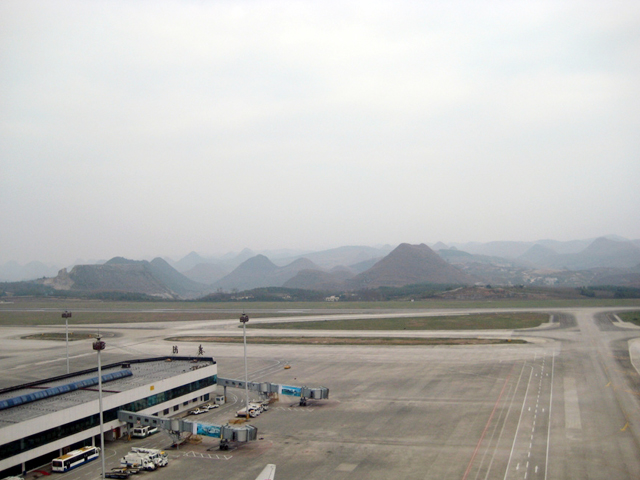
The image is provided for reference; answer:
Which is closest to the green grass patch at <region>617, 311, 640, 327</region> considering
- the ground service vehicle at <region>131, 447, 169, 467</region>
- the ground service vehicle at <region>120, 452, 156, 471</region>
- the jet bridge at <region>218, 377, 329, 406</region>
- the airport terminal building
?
the jet bridge at <region>218, 377, 329, 406</region>

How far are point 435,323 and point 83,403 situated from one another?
89282 millimetres

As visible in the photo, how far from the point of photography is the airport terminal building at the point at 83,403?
36.9 m

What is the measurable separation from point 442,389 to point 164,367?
32928mm

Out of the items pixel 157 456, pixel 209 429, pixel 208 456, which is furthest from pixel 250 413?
pixel 157 456

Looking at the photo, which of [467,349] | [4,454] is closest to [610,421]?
[467,349]

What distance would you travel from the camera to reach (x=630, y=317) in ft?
386

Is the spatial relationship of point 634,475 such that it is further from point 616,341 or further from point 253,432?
point 616,341

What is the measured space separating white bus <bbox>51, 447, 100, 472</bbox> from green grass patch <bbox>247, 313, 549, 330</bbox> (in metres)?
77.3

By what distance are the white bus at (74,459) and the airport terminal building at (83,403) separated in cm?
122

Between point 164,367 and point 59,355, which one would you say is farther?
point 59,355

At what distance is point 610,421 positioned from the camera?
145 feet

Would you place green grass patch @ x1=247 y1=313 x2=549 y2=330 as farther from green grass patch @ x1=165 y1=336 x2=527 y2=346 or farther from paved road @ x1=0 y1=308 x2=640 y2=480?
paved road @ x1=0 y1=308 x2=640 y2=480

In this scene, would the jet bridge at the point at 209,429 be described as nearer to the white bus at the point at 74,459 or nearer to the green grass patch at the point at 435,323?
the white bus at the point at 74,459

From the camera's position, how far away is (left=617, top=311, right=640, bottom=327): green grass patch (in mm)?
110525
